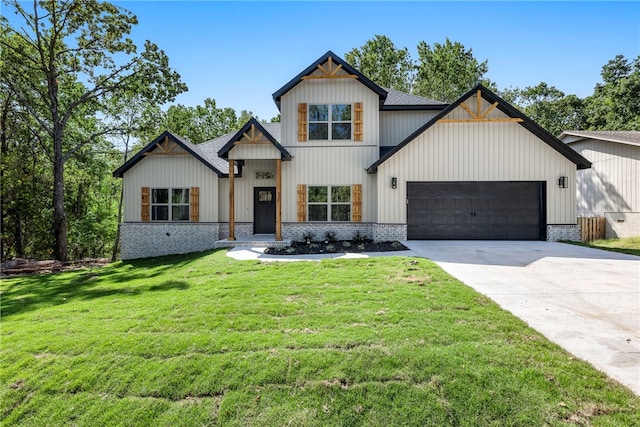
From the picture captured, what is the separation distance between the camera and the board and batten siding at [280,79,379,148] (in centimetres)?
Result: 1269

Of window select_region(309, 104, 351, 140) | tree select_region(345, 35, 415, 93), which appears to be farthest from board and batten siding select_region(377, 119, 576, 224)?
tree select_region(345, 35, 415, 93)

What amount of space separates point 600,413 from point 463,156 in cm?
1041

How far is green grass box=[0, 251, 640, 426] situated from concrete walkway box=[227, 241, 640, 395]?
40 centimetres

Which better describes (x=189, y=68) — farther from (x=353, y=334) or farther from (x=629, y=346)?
(x=629, y=346)

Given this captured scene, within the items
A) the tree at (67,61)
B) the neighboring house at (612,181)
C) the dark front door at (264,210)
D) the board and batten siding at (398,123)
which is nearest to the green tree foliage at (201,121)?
the tree at (67,61)

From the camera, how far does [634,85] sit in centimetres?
2477

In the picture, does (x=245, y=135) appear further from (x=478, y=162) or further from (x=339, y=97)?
(x=478, y=162)

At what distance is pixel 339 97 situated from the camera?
12711 mm

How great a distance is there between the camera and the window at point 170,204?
45.0 feet

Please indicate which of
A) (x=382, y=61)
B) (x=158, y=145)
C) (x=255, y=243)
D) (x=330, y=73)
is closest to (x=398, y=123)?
(x=330, y=73)

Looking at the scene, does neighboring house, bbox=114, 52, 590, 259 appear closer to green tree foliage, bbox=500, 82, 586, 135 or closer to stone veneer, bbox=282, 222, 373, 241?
stone veneer, bbox=282, 222, 373, 241

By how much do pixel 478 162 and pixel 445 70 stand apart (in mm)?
19095

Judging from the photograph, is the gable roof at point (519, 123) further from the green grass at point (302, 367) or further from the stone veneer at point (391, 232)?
the green grass at point (302, 367)

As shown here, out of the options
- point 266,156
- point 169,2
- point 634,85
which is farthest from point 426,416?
point 634,85
